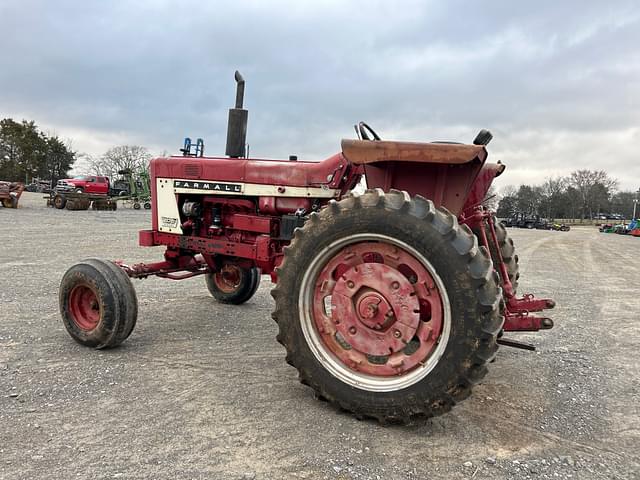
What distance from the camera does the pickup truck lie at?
106ft

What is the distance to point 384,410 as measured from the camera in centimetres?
270

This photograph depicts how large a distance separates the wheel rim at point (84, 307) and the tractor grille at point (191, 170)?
1402mm

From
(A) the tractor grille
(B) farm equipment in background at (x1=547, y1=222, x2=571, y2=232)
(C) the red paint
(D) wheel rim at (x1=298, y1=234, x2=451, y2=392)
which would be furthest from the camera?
(B) farm equipment in background at (x1=547, y1=222, x2=571, y2=232)

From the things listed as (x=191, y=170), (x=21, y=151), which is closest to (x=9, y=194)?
(x=191, y=170)

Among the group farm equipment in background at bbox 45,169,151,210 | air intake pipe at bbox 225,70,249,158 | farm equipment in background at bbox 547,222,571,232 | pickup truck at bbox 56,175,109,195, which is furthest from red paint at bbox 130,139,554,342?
farm equipment in background at bbox 547,222,571,232

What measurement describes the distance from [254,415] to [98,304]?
198 centimetres

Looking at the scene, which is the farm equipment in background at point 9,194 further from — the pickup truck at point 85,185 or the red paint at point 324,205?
the red paint at point 324,205

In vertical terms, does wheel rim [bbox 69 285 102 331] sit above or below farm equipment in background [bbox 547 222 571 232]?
below

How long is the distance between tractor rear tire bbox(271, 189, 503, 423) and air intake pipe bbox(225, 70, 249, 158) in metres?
2.05

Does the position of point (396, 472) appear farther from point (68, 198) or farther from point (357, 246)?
point (68, 198)

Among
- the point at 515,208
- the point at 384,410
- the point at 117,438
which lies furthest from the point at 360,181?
the point at 515,208

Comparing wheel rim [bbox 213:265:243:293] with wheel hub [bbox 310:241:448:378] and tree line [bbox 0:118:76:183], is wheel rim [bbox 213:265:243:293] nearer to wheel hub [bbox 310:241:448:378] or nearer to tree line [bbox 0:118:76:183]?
wheel hub [bbox 310:241:448:378]

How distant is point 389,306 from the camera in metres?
2.84

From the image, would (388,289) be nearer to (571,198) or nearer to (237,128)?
(237,128)
